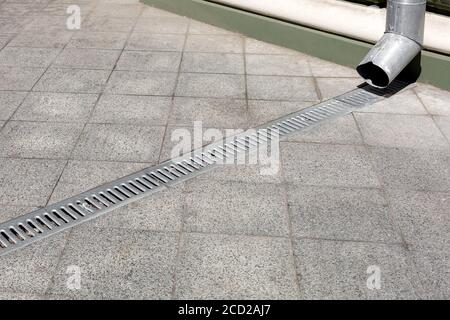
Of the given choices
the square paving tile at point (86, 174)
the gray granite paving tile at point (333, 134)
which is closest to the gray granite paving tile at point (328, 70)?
the gray granite paving tile at point (333, 134)

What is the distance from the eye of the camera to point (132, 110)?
6.02m

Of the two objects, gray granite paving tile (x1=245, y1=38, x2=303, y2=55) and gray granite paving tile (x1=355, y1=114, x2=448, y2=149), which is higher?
gray granite paving tile (x1=245, y1=38, x2=303, y2=55)

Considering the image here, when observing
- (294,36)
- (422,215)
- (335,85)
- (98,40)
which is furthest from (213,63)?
(422,215)

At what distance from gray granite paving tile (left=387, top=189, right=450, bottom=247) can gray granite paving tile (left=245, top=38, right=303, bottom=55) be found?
367cm

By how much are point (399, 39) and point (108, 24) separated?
4.99 meters

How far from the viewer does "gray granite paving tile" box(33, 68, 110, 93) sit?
6504mm

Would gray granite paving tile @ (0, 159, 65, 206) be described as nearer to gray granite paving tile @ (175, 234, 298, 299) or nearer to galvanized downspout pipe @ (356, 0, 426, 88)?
gray granite paving tile @ (175, 234, 298, 299)

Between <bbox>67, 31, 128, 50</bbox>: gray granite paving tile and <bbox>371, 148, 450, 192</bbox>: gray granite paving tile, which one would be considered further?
<bbox>67, 31, 128, 50</bbox>: gray granite paving tile

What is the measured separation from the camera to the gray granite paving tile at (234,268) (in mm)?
3580

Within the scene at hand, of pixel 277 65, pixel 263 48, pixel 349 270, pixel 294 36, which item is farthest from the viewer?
pixel 263 48

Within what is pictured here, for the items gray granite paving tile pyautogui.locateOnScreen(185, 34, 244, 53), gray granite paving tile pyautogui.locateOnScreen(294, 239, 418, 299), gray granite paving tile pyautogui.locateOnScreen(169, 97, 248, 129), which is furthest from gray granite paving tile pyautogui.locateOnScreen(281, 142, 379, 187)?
gray granite paving tile pyautogui.locateOnScreen(185, 34, 244, 53)

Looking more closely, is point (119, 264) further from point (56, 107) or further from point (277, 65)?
point (277, 65)

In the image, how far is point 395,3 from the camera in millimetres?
5914

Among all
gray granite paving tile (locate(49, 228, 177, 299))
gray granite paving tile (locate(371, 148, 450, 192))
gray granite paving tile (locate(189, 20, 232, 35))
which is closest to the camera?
gray granite paving tile (locate(49, 228, 177, 299))
